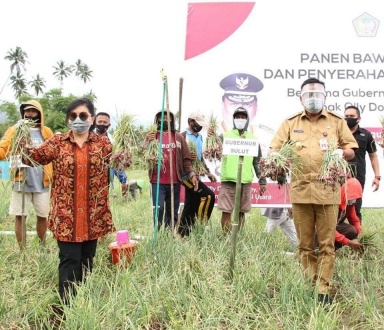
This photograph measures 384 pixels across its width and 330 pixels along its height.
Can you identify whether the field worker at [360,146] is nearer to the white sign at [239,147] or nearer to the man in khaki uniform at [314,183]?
the man in khaki uniform at [314,183]

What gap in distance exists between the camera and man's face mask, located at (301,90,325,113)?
356 cm

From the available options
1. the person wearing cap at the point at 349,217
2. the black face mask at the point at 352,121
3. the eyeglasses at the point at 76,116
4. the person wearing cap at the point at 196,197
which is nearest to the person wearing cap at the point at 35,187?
the eyeglasses at the point at 76,116

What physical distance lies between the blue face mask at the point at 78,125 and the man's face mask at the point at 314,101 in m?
1.78

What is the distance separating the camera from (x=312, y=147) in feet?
11.6

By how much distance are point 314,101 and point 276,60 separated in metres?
2.39

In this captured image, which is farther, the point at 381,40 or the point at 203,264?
the point at 381,40

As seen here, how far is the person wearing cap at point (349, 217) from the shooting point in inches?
159

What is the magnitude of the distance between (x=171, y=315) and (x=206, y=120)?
316 cm

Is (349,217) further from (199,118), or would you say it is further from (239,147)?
(199,118)

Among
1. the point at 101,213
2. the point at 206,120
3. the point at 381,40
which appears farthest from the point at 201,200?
the point at 381,40

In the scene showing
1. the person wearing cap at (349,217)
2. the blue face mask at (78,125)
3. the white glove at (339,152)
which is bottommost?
the person wearing cap at (349,217)

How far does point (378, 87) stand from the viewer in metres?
5.77

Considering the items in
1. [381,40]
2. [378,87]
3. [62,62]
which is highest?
[62,62]

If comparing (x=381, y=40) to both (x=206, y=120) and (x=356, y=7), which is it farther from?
(x=206, y=120)
